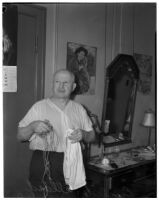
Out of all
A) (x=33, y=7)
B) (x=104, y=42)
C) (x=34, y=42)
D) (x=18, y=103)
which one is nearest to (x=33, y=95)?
(x=18, y=103)

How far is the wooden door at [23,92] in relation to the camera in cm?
Result: 90

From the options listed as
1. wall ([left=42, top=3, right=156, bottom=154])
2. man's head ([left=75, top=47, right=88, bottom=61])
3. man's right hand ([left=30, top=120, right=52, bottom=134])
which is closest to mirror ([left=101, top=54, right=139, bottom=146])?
wall ([left=42, top=3, right=156, bottom=154])

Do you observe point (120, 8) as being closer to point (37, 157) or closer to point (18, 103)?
point (18, 103)

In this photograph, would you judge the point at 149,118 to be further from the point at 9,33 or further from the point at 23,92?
the point at 9,33

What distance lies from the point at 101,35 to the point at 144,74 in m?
0.46

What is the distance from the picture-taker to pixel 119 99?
4.92 feet

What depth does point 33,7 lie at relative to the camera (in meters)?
0.96

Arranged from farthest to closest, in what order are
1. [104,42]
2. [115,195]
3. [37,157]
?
[104,42], [115,195], [37,157]

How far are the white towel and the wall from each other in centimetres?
29

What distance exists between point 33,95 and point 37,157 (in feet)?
0.85

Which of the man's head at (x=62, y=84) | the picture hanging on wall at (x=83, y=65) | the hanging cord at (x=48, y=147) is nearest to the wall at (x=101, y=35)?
the picture hanging on wall at (x=83, y=65)

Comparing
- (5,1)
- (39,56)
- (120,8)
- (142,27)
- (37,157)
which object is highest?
(120,8)

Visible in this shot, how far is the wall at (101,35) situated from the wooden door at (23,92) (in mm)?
71

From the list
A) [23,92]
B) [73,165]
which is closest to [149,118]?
[73,165]
